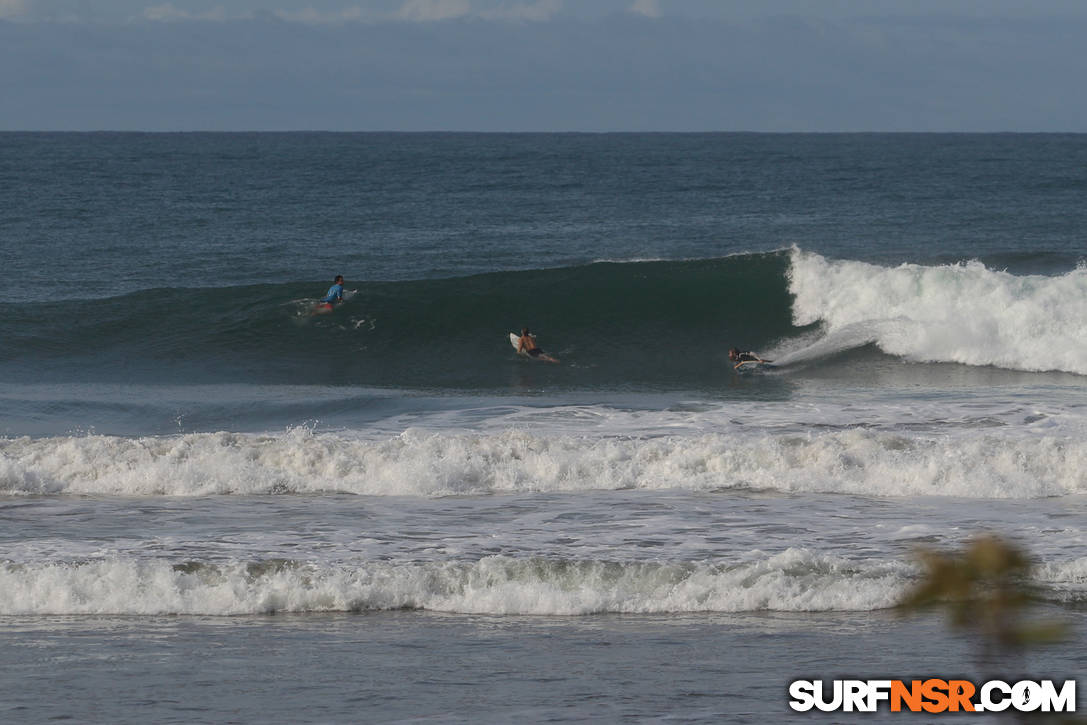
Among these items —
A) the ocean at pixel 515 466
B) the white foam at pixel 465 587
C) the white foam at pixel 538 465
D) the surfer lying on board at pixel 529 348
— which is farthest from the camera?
the surfer lying on board at pixel 529 348

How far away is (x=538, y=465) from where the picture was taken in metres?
14.0

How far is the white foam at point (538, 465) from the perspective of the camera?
13.4 meters

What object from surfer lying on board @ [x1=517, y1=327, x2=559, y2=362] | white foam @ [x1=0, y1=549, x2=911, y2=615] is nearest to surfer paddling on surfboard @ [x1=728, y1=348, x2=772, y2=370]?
surfer lying on board @ [x1=517, y1=327, x2=559, y2=362]

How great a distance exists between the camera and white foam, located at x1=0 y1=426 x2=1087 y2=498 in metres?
13.4

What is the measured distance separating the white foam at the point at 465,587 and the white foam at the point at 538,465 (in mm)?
3400

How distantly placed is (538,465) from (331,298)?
1389cm

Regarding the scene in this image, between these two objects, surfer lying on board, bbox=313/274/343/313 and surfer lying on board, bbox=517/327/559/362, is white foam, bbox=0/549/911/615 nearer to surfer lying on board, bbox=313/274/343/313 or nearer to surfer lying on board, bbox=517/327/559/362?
surfer lying on board, bbox=517/327/559/362

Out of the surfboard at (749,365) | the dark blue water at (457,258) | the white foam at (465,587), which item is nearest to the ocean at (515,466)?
the white foam at (465,587)

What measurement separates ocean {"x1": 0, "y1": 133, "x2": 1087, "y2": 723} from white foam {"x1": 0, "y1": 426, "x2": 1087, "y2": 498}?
5 cm

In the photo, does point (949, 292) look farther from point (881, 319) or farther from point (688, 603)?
point (688, 603)

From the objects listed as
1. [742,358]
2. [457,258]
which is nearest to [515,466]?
[742,358]

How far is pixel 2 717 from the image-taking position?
6652 millimetres

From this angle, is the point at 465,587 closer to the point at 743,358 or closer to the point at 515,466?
the point at 515,466

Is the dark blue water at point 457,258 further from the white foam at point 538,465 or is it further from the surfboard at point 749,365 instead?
the white foam at point 538,465
